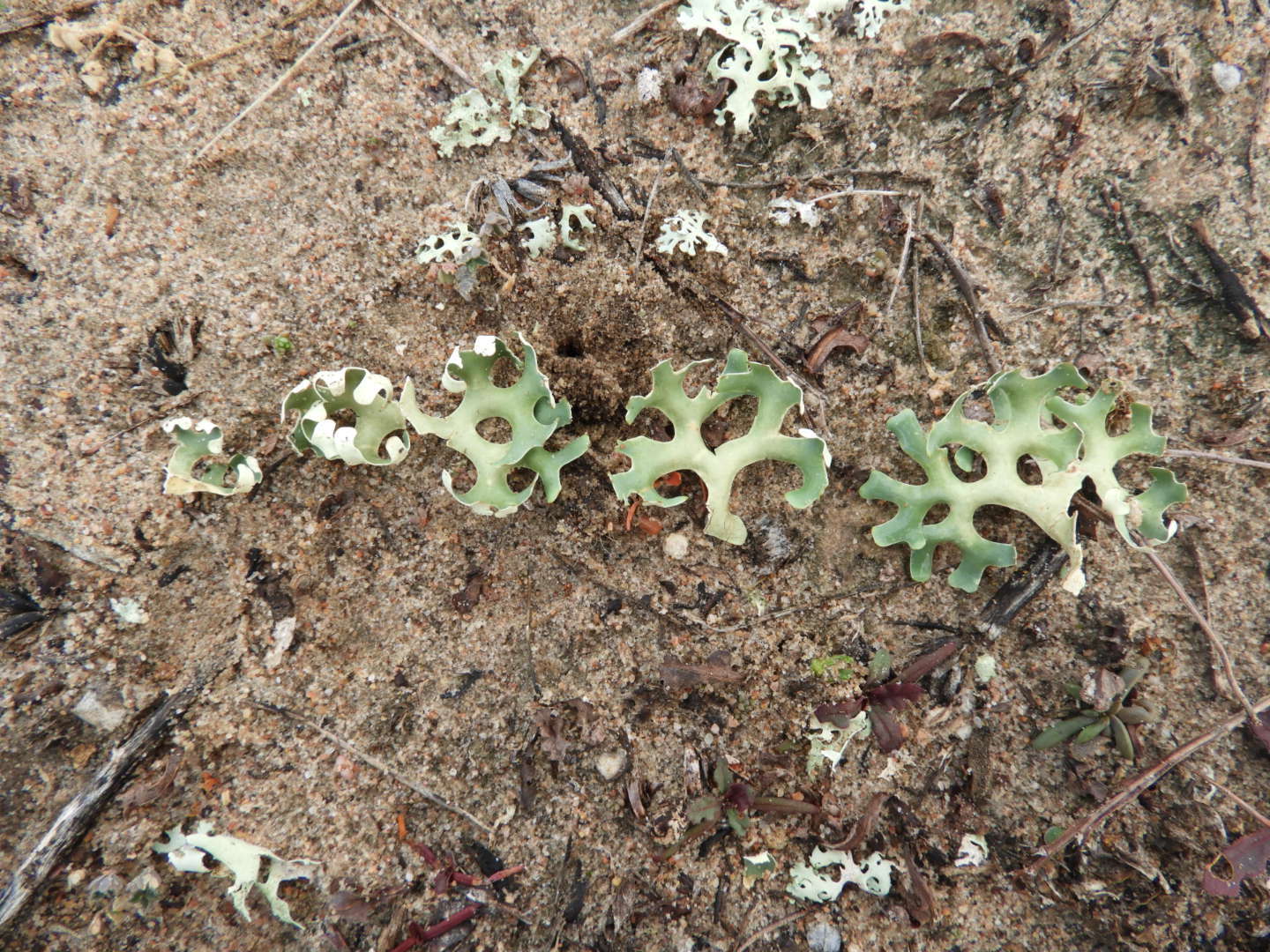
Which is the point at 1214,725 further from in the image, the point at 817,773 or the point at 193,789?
the point at 193,789

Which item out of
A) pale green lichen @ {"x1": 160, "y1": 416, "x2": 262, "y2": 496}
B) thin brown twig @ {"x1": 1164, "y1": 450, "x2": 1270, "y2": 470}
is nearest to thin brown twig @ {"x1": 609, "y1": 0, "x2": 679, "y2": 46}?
pale green lichen @ {"x1": 160, "y1": 416, "x2": 262, "y2": 496}

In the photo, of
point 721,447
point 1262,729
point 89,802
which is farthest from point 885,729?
point 89,802

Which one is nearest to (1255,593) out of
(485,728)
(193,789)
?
(485,728)

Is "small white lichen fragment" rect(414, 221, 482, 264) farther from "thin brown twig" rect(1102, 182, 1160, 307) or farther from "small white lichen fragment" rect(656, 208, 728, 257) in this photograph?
"thin brown twig" rect(1102, 182, 1160, 307)

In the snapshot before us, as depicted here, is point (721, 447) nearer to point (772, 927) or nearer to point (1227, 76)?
point (772, 927)

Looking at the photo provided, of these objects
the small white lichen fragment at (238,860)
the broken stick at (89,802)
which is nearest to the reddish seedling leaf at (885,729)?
the small white lichen fragment at (238,860)
